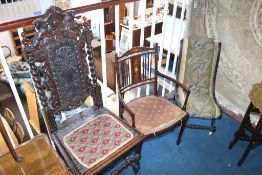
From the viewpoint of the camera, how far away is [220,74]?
9.13ft

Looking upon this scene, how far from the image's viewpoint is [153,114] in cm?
216

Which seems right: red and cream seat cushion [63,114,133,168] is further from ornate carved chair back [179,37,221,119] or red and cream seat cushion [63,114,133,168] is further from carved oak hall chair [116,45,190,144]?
ornate carved chair back [179,37,221,119]

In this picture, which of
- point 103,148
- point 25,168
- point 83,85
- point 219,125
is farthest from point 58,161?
point 219,125

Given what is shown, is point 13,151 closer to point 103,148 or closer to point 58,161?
point 58,161

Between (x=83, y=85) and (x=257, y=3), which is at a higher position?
(x=257, y=3)

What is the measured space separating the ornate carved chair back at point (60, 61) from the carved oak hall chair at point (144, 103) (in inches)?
12.6

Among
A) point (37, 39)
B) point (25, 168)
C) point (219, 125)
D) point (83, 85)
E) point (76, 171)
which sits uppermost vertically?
point (37, 39)

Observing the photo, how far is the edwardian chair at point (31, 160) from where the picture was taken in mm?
1262

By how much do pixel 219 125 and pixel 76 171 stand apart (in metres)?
1.88

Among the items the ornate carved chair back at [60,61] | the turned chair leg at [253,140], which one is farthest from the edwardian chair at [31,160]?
the turned chair leg at [253,140]

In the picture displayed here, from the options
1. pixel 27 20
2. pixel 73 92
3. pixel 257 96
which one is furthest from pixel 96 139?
pixel 257 96

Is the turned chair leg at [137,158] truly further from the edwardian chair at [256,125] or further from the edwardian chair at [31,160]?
the edwardian chair at [256,125]

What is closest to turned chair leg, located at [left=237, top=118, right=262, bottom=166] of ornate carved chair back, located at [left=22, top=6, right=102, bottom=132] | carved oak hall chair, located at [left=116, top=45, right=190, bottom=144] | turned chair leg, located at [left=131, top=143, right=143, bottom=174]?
carved oak hall chair, located at [left=116, top=45, right=190, bottom=144]

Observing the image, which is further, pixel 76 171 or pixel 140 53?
pixel 140 53
